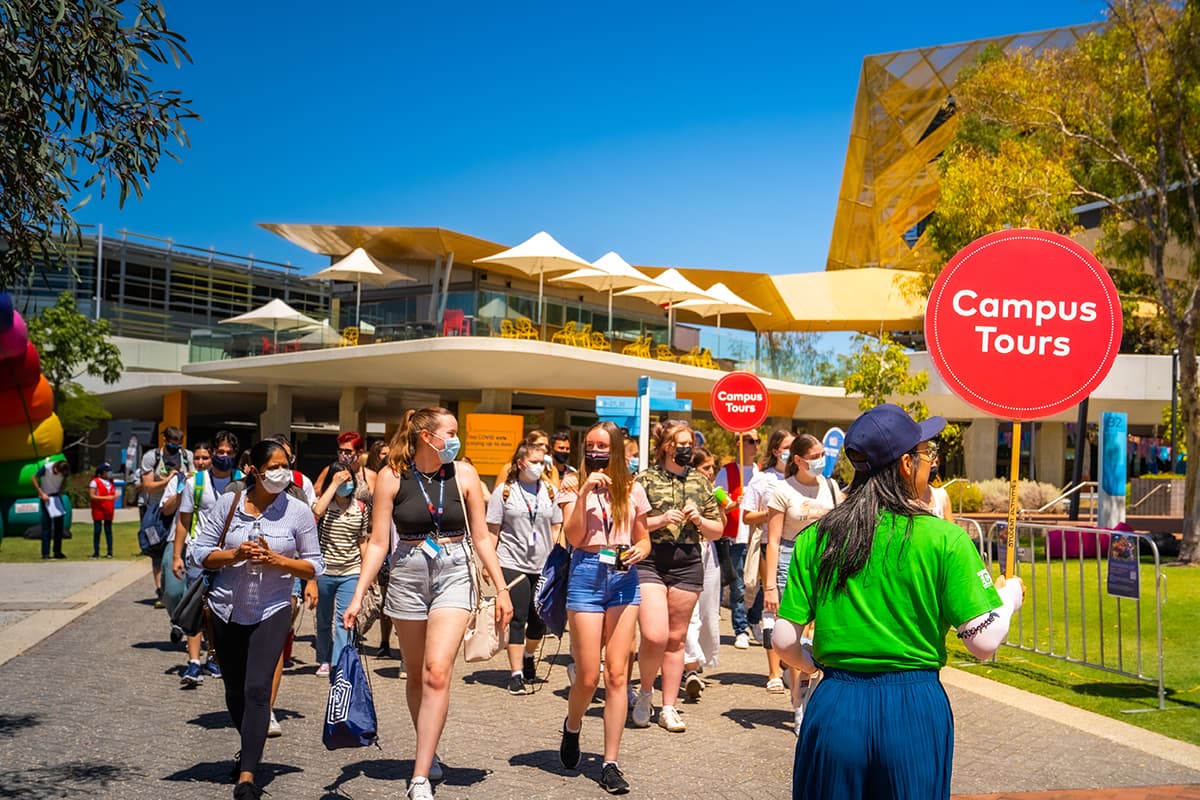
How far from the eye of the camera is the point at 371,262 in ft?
121

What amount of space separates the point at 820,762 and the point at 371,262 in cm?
3511

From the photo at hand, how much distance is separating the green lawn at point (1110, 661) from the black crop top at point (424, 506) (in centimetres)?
503

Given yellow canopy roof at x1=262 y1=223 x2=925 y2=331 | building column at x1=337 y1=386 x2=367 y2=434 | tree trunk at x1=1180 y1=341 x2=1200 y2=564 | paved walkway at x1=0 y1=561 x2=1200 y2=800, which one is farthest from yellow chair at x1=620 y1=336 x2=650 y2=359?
paved walkway at x1=0 y1=561 x2=1200 y2=800

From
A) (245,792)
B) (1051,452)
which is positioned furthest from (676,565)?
(1051,452)

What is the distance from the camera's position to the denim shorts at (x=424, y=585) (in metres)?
5.76

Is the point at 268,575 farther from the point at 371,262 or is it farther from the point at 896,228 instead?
the point at 896,228

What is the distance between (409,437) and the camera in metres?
6.00

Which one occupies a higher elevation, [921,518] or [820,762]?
[921,518]

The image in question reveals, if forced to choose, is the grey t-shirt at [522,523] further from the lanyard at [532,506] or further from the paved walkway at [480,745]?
the paved walkway at [480,745]

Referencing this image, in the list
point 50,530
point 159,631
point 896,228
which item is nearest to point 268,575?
point 159,631

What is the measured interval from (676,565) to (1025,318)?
112 inches

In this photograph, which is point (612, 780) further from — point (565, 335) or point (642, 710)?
point (565, 335)

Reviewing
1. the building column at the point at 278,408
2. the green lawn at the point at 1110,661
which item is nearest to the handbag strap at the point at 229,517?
the green lawn at the point at 1110,661

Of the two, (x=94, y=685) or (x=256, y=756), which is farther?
(x=94, y=685)
